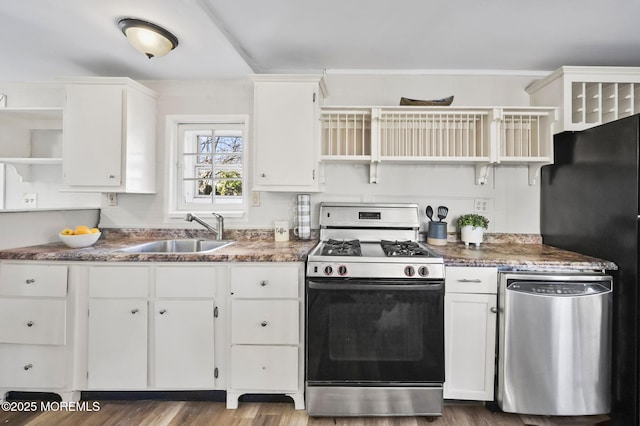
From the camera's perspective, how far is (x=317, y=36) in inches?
81.4

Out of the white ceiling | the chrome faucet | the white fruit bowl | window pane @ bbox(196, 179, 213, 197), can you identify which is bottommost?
the white fruit bowl

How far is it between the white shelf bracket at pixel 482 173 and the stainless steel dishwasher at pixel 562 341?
0.91 meters

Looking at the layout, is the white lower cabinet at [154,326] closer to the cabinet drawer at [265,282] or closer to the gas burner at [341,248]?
the cabinet drawer at [265,282]

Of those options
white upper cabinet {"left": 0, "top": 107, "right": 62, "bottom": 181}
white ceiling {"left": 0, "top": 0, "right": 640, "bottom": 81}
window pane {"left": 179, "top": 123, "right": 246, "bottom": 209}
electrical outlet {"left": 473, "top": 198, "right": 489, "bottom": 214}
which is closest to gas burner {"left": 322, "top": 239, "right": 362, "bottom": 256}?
window pane {"left": 179, "top": 123, "right": 246, "bottom": 209}

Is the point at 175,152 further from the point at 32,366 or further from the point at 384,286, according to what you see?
the point at 384,286

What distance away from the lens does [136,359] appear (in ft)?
6.05

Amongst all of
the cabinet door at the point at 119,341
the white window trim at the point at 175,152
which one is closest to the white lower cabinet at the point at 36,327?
the cabinet door at the point at 119,341

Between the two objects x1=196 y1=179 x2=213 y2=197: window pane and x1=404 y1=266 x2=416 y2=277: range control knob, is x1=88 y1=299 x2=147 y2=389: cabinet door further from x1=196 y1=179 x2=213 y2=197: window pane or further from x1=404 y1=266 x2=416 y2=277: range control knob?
x1=404 y1=266 x2=416 y2=277: range control knob

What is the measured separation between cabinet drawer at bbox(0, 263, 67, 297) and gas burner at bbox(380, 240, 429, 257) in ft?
6.31

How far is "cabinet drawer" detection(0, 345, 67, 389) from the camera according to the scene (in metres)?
1.85

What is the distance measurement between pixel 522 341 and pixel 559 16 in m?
1.86

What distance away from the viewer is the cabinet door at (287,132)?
7.22ft

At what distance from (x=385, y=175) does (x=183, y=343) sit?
1.83 m

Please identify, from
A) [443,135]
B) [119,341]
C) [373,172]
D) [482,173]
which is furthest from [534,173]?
[119,341]
